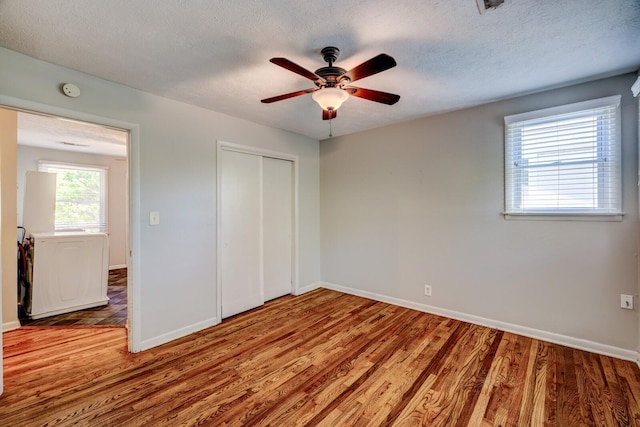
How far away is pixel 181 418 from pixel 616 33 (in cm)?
370

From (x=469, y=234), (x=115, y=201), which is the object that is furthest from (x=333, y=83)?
(x=115, y=201)

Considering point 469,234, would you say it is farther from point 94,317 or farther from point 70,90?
point 94,317

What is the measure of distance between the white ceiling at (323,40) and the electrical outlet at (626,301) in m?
1.89

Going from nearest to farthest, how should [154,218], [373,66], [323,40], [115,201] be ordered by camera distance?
[373,66], [323,40], [154,218], [115,201]

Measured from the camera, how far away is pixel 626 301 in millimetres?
2381

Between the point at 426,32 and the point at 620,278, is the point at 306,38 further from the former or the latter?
the point at 620,278

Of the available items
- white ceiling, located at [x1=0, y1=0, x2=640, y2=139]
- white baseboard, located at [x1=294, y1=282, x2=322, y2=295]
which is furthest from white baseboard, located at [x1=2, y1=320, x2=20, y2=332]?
white baseboard, located at [x1=294, y1=282, x2=322, y2=295]

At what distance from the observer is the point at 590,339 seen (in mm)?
2531

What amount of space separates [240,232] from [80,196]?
4174mm

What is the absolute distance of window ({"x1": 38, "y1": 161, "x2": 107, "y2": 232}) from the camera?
525 cm

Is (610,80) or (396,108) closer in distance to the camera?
(610,80)

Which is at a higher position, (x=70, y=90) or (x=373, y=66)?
(x=70, y=90)

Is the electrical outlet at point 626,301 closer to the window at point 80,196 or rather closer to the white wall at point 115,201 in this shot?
the white wall at point 115,201

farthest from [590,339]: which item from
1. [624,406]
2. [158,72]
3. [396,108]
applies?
[158,72]
